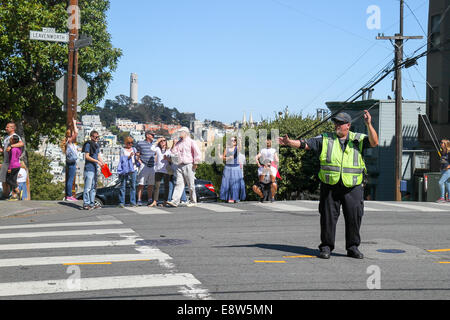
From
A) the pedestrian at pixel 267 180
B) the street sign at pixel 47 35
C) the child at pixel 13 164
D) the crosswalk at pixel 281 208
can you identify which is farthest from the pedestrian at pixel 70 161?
the pedestrian at pixel 267 180

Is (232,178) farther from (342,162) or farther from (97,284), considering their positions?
(97,284)

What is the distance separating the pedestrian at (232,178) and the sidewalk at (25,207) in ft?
13.3

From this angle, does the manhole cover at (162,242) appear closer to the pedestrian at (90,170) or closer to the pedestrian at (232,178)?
the pedestrian at (90,170)

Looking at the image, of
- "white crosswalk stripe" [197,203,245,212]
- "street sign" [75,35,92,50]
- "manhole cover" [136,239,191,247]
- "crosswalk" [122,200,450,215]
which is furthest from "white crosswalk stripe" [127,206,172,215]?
"street sign" [75,35,92,50]

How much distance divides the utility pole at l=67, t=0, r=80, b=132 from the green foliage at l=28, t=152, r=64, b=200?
55826mm

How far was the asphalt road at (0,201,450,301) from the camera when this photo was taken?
5691 millimetres

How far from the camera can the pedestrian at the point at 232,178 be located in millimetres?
15680

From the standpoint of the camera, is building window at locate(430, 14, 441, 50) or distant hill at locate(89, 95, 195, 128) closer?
building window at locate(430, 14, 441, 50)

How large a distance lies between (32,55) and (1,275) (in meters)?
21.8

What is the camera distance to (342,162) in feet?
24.0

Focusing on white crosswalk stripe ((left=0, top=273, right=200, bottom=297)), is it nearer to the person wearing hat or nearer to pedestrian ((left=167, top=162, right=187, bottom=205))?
the person wearing hat

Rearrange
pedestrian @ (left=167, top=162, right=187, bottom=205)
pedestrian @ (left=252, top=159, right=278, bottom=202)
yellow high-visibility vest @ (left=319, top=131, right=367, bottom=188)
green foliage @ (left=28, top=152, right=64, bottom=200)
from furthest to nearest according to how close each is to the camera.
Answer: green foliage @ (left=28, top=152, right=64, bottom=200)
pedestrian @ (left=252, top=159, right=278, bottom=202)
pedestrian @ (left=167, top=162, right=187, bottom=205)
yellow high-visibility vest @ (left=319, top=131, right=367, bottom=188)

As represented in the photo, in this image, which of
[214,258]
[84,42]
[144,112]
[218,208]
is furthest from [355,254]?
[144,112]
